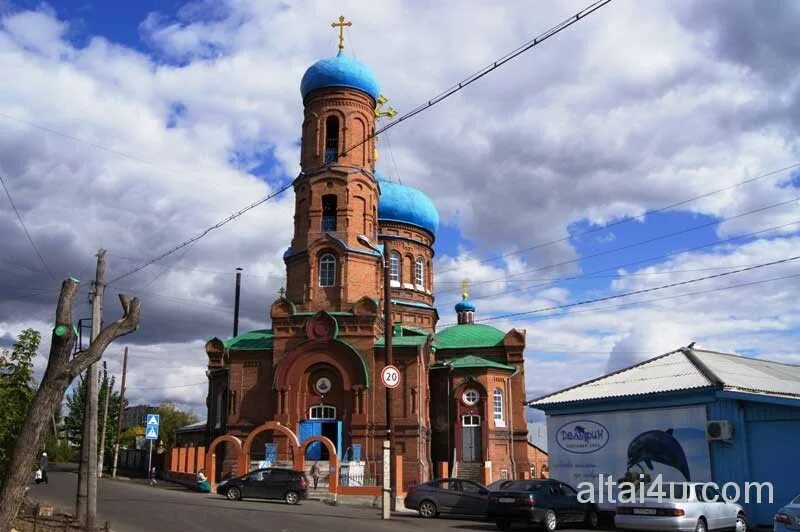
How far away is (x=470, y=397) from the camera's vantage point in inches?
1417

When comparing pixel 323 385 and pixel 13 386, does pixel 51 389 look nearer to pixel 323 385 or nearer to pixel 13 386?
pixel 13 386

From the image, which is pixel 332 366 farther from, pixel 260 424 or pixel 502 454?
pixel 502 454

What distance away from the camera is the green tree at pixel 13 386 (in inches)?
477

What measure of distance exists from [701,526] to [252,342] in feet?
77.1

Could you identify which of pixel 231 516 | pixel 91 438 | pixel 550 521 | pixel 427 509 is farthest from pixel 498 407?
pixel 91 438

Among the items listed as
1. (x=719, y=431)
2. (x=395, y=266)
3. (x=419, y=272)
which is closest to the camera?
(x=719, y=431)

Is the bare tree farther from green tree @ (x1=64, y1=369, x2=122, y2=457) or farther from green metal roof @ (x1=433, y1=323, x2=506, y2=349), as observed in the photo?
green tree @ (x1=64, y1=369, x2=122, y2=457)

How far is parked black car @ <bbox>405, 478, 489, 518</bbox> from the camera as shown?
66.9 feet

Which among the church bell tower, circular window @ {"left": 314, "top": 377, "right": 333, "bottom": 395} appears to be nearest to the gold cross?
the church bell tower

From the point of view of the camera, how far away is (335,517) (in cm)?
1883

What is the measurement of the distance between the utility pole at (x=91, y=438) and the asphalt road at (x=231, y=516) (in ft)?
2.65

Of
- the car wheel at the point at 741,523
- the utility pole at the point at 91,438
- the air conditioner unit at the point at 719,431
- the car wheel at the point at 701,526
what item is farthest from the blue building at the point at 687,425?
the utility pole at the point at 91,438

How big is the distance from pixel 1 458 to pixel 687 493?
1241 centimetres

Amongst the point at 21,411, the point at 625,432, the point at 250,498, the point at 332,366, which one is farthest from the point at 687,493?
the point at 332,366
